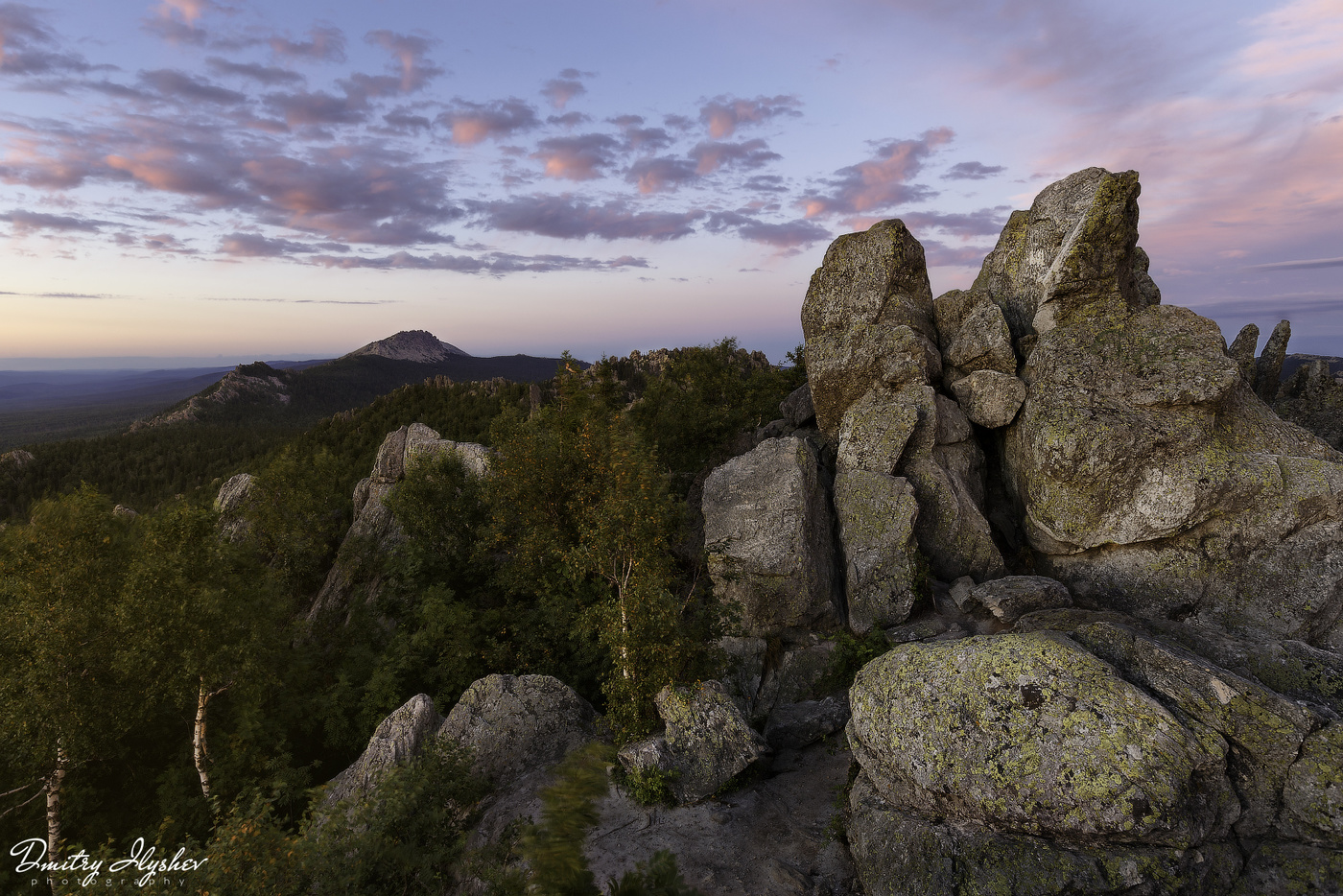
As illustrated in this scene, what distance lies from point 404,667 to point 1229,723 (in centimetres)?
2689

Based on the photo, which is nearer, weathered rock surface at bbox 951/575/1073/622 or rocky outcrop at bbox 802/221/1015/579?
weathered rock surface at bbox 951/575/1073/622

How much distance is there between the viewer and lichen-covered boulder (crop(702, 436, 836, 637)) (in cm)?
2381

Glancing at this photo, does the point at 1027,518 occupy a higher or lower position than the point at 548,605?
higher

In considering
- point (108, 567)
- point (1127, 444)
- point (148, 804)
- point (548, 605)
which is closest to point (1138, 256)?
point (1127, 444)

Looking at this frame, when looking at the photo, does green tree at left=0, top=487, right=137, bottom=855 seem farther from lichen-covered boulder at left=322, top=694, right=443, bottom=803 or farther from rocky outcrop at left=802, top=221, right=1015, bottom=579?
rocky outcrop at left=802, top=221, right=1015, bottom=579

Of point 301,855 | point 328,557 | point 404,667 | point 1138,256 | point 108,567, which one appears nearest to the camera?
point 301,855

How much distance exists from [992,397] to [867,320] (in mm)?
8242

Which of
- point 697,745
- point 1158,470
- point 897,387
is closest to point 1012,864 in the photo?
point 697,745

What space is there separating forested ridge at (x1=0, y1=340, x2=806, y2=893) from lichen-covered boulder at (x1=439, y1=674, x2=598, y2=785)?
1685 millimetres

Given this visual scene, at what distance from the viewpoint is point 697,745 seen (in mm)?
17219

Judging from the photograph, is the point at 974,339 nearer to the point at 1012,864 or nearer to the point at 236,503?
the point at 1012,864

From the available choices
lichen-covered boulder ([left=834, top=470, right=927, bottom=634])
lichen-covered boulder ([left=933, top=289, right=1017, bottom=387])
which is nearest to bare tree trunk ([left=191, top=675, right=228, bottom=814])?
lichen-covered boulder ([left=834, top=470, right=927, bottom=634])

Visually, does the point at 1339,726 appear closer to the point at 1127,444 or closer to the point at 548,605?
the point at 1127,444

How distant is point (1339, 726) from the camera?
11.7 m
